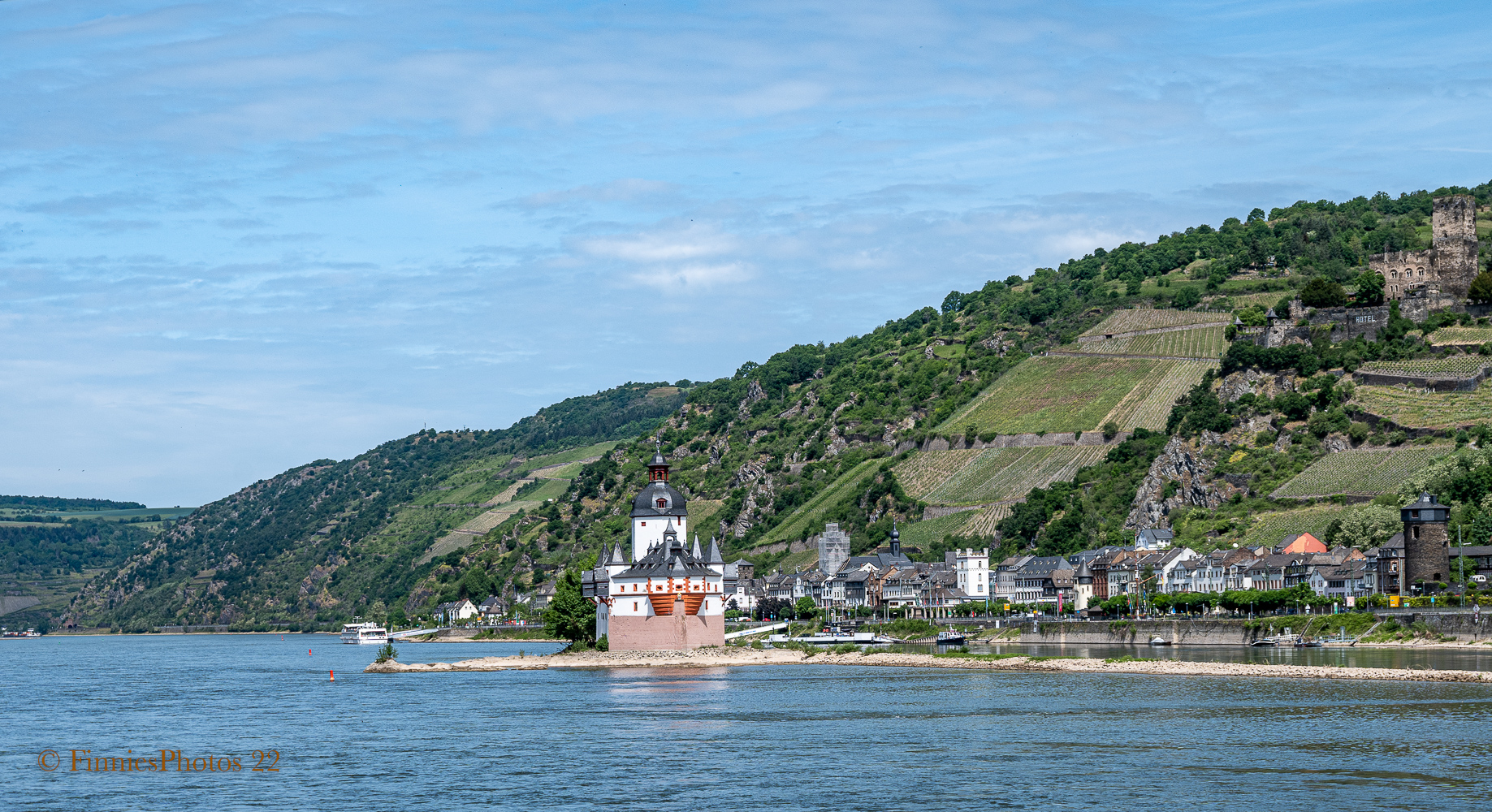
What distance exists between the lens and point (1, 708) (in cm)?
8469

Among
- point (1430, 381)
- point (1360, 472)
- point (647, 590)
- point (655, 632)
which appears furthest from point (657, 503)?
point (1430, 381)

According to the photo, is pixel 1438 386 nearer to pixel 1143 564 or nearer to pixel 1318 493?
pixel 1318 493

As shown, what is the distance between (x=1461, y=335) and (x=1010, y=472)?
47.4 meters

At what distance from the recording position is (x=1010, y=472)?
18450 centimetres

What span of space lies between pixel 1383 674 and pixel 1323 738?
87.0 ft

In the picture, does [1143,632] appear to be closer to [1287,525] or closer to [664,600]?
[1287,525]

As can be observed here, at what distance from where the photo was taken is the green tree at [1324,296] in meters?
178

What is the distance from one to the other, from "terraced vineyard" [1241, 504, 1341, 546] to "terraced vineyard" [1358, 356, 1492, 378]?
24375 millimetres

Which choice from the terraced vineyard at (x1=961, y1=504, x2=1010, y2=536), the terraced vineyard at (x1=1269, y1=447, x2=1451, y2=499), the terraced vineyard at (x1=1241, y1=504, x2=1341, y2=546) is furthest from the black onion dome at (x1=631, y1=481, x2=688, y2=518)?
the terraced vineyard at (x1=961, y1=504, x2=1010, y2=536)

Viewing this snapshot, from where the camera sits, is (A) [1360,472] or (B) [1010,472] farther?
(B) [1010,472]

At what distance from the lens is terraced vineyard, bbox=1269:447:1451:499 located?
142 metres

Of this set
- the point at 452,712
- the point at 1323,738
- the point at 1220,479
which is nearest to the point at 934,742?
the point at 1323,738

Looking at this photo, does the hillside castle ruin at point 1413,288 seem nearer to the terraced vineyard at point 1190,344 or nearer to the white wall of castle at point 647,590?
the terraced vineyard at point 1190,344

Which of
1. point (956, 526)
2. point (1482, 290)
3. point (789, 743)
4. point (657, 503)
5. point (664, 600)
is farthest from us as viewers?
point (956, 526)
